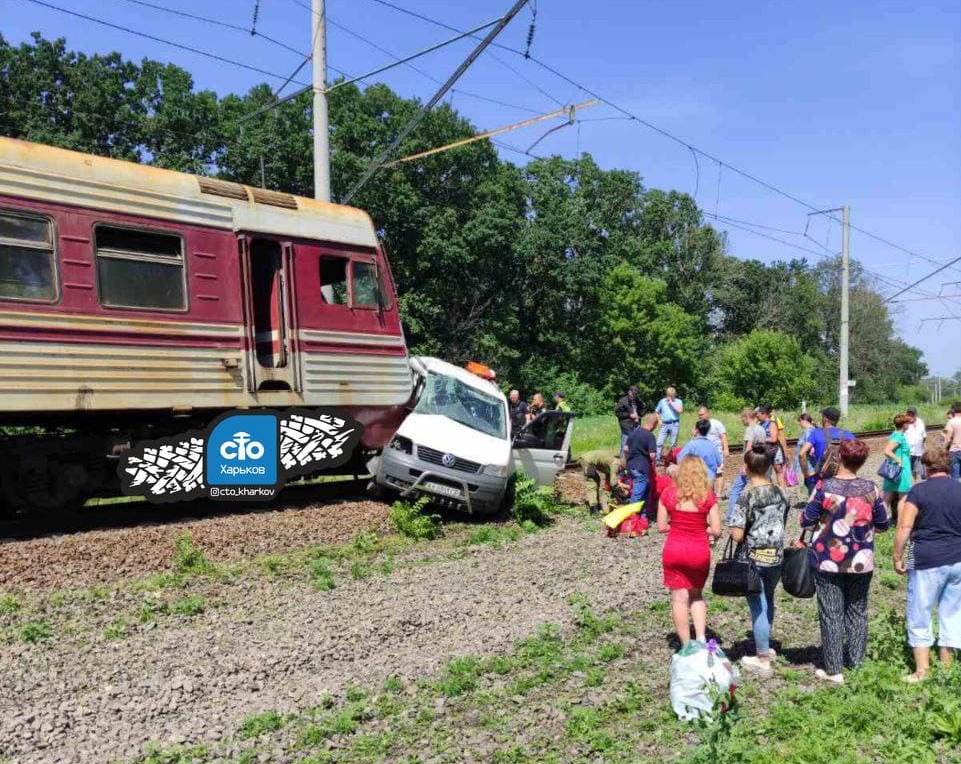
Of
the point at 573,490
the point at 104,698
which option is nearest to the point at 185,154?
the point at 573,490

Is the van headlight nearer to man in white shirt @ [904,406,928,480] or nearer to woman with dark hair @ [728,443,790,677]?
woman with dark hair @ [728,443,790,677]

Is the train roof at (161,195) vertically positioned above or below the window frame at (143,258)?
above

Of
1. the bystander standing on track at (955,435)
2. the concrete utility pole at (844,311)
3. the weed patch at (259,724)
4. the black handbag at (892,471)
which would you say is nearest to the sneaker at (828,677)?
the weed patch at (259,724)

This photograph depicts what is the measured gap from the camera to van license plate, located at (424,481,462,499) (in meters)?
11.8

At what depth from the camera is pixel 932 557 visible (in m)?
6.09

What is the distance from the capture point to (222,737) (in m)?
5.27

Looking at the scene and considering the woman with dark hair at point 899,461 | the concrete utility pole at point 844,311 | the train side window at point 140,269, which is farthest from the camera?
the concrete utility pole at point 844,311

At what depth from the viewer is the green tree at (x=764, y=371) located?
7369 cm

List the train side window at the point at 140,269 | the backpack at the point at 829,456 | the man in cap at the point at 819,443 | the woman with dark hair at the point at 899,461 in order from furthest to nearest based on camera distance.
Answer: the man in cap at the point at 819,443, the woman with dark hair at the point at 899,461, the backpack at the point at 829,456, the train side window at the point at 140,269

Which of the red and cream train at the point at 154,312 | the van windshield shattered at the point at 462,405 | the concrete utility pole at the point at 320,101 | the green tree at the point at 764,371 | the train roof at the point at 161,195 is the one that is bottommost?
the green tree at the point at 764,371

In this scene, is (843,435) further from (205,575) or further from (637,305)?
(637,305)

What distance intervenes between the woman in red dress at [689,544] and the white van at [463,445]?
5.74m

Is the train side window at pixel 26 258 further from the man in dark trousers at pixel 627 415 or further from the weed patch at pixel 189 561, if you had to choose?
the man in dark trousers at pixel 627 415

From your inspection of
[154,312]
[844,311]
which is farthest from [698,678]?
[844,311]
